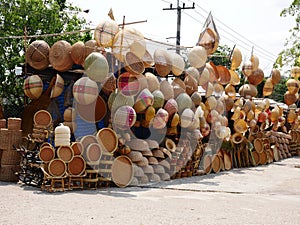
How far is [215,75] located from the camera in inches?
471

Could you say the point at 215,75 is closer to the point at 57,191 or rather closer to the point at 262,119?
the point at 262,119

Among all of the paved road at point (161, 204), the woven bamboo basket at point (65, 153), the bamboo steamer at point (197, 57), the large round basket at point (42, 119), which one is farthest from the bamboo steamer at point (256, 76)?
the woven bamboo basket at point (65, 153)

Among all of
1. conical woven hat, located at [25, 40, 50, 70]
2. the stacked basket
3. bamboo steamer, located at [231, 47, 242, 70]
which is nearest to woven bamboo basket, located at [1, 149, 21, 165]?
the stacked basket

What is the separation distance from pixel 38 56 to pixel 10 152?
206 cm

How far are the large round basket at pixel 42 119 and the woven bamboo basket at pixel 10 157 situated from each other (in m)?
0.84

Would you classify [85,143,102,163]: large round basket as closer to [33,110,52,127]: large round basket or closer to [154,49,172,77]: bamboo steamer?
[33,110,52,127]: large round basket

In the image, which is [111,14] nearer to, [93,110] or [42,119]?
[93,110]

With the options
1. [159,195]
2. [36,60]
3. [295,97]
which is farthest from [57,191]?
[295,97]

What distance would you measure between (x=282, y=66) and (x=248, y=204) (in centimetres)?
1434

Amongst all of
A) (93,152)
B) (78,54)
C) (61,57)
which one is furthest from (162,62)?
(93,152)

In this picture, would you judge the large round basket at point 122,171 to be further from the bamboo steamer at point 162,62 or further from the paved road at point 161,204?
Answer: the bamboo steamer at point 162,62

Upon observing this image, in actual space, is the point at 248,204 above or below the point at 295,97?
below

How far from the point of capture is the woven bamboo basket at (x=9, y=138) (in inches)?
342

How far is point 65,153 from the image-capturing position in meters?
7.86
